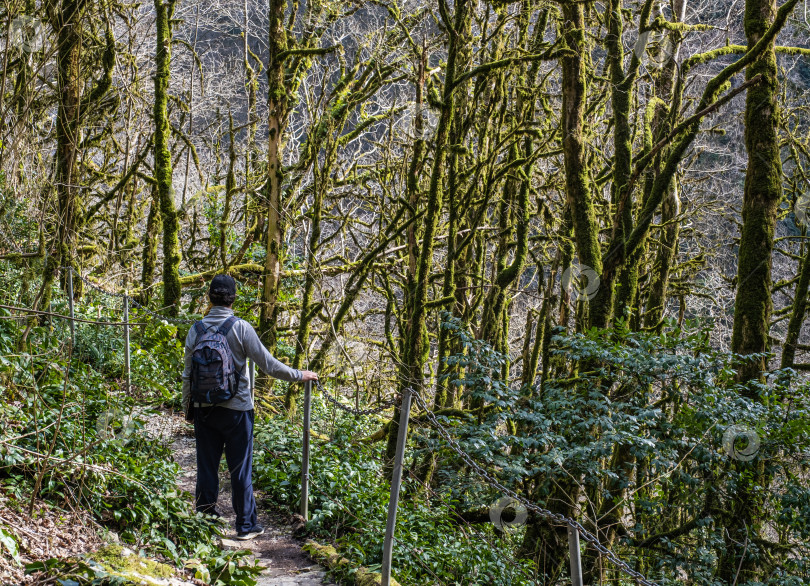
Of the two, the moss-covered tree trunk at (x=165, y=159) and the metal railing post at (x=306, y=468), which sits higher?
the moss-covered tree trunk at (x=165, y=159)

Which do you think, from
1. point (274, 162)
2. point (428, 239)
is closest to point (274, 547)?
point (428, 239)

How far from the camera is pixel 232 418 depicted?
497 cm

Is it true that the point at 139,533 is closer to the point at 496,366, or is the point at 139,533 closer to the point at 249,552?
the point at 249,552

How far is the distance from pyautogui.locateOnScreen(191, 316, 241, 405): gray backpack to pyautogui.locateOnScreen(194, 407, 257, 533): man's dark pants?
0.21 m

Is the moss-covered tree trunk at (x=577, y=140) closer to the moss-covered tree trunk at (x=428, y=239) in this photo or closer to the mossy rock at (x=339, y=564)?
the moss-covered tree trunk at (x=428, y=239)

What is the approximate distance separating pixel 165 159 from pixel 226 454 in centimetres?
596

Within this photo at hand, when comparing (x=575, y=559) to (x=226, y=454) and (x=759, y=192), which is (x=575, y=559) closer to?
(x=226, y=454)

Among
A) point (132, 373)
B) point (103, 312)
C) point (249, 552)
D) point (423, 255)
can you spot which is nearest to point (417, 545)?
point (249, 552)

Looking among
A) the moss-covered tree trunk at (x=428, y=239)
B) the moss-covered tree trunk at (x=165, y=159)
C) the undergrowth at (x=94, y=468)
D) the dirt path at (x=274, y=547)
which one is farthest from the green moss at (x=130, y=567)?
the moss-covered tree trunk at (x=165, y=159)

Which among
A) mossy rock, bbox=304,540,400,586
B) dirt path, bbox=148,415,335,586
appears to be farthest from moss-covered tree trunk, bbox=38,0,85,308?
mossy rock, bbox=304,540,400,586

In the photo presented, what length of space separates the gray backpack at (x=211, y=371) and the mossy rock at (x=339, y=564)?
144 cm

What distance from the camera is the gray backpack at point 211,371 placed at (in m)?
4.74

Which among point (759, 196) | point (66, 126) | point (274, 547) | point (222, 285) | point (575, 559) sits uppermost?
point (66, 126)

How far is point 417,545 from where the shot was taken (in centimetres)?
552
